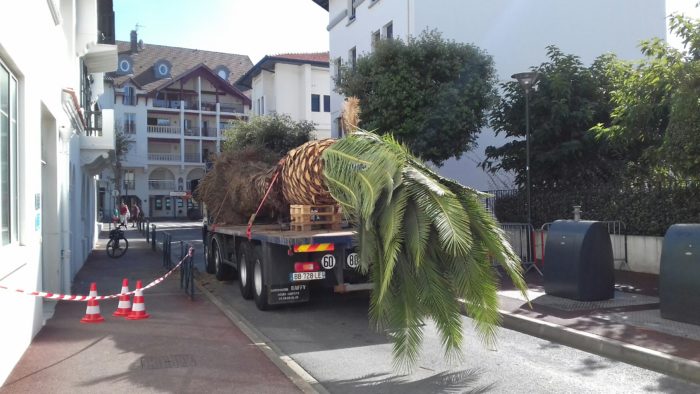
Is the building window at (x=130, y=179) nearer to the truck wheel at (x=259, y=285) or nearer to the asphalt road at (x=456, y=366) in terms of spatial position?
the truck wheel at (x=259, y=285)

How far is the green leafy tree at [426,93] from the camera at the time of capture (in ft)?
52.7

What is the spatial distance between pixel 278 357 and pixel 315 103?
3687 cm

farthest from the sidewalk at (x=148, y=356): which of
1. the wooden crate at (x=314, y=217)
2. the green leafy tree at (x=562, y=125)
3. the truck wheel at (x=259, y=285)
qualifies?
the green leafy tree at (x=562, y=125)

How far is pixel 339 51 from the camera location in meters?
28.9

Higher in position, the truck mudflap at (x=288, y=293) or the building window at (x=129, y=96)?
the building window at (x=129, y=96)

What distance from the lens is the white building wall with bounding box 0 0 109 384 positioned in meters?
5.82

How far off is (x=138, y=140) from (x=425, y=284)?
197 feet

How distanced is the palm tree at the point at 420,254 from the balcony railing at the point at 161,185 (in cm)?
6050

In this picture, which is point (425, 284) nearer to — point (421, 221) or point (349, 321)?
point (421, 221)

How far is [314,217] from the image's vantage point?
9.48 m

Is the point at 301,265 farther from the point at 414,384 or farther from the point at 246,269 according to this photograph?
the point at 414,384

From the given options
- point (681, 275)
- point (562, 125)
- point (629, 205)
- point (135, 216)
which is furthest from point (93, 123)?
point (135, 216)

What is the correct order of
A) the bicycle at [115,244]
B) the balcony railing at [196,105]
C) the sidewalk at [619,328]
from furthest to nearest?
the balcony railing at [196,105]
the bicycle at [115,244]
the sidewalk at [619,328]

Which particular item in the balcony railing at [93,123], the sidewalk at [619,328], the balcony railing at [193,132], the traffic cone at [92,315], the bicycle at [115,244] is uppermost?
the balcony railing at [193,132]
